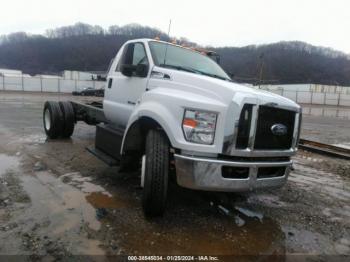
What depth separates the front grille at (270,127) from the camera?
3746mm

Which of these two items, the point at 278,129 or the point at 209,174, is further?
the point at 278,129

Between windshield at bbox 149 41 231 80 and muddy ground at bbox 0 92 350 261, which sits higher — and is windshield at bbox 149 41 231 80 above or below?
above

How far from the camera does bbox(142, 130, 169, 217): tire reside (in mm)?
3699

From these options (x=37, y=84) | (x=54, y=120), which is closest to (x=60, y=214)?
(x=54, y=120)

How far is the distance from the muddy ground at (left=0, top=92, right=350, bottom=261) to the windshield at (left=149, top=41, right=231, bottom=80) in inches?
73.1

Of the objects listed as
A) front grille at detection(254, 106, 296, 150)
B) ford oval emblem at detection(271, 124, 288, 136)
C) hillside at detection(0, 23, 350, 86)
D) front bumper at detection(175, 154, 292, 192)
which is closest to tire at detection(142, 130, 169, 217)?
front bumper at detection(175, 154, 292, 192)

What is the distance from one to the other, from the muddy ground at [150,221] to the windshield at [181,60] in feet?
6.09

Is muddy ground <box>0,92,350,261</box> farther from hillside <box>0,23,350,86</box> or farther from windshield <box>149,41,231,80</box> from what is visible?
hillside <box>0,23,350,86</box>

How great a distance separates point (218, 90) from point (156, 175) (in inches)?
45.8

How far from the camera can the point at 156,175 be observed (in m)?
3.70

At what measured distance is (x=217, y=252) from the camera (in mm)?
3404

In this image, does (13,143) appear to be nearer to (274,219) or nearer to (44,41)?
(274,219)

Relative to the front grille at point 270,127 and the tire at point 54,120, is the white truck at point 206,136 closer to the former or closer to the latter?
the front grille at point 270,127

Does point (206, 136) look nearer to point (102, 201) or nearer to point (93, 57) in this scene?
point (102, 201)
